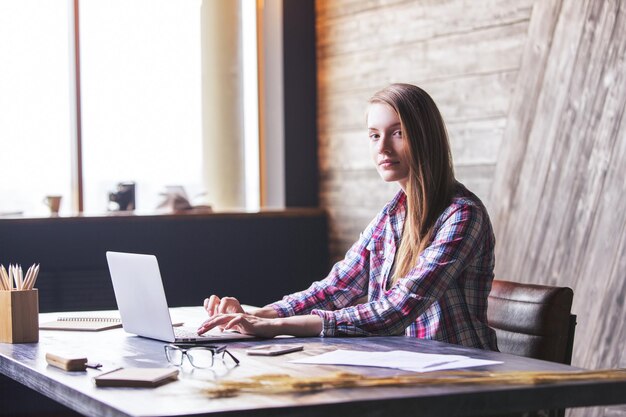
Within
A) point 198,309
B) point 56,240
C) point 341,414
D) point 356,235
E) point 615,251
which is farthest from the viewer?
point 356,235

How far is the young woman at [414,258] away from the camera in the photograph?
2338 millimetres

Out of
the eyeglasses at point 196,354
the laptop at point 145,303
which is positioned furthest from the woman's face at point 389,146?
the eyeglasses at point 196,354

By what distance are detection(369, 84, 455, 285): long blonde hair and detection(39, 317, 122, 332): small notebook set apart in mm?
760

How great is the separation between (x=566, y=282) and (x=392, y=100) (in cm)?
148

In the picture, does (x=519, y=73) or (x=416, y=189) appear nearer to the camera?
(x=416, y=189)

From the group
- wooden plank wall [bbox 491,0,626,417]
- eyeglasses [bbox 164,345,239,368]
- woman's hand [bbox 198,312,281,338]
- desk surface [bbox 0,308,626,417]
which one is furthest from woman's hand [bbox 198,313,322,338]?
wooden plank wall [bbox 491,0,626,417]

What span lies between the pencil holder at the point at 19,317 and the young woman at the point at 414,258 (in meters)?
0.40

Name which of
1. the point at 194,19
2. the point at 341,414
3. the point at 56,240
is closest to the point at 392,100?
the point at 341,414

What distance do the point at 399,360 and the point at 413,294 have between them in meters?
0.39

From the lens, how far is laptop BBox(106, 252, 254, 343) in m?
2.22

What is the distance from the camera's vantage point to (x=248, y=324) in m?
2.30

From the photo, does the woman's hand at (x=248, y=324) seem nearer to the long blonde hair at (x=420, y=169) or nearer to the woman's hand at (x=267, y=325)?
the woman's hand at (x=267, y=325)

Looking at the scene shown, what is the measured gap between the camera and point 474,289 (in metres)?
2.44

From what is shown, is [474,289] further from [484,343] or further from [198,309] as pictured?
[198,309]
